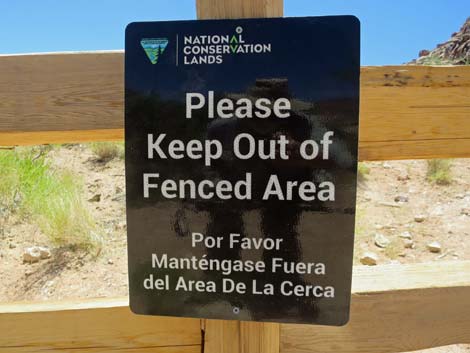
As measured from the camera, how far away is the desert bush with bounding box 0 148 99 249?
3543 millimetres

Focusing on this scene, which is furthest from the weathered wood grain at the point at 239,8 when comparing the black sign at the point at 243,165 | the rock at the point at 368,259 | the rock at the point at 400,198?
the rock at the point at 400,198

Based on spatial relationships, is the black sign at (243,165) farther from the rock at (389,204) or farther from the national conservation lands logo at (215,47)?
the rock at (389,204)

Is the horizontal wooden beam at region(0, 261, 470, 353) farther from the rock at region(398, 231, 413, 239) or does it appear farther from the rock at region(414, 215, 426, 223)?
the rock at region(414, 215, 426, 223)

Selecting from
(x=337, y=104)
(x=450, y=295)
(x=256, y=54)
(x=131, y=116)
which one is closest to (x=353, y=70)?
(x=337, y=104)

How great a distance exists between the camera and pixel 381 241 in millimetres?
4043

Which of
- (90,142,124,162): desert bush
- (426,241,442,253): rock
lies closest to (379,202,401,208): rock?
(426,241,442,253): rock

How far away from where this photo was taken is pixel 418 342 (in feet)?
3.04

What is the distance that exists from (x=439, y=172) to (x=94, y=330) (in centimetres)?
613

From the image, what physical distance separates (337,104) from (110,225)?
11.6 feet

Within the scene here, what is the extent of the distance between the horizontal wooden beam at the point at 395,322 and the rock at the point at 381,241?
319cm

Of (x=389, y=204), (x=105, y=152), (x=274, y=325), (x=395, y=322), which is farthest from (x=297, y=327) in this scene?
(x=105, y=152)

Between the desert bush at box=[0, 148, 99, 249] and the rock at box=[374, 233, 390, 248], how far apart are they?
262 centimetres

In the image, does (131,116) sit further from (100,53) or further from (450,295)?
(450,295)

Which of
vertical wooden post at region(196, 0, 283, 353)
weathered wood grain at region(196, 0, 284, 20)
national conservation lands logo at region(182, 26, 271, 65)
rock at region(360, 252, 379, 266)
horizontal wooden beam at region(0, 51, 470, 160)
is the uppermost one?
weathered wood grain at region(196, 0, 284, 20)
